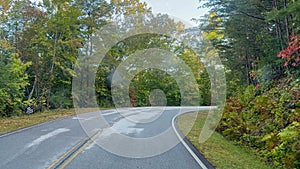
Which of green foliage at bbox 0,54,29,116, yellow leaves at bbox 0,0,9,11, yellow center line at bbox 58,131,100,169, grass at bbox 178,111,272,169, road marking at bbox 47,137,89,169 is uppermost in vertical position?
yellow leaves at bbox 0,0,9,11

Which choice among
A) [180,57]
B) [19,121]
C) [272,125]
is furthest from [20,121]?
[180,57]

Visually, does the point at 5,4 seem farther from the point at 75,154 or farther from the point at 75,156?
the point at 75,156

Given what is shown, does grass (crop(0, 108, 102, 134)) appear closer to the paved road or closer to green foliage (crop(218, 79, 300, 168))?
the paved road

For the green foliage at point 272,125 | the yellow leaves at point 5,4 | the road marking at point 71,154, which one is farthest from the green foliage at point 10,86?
the green foliage at point 272,125

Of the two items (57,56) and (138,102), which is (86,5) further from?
(138,102)

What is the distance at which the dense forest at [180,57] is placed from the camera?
9.20 metres

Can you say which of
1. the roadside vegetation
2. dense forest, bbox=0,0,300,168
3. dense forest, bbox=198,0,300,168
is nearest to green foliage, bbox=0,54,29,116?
dense forest, bbox=0,0,300,168

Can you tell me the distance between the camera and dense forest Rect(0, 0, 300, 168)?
9.20 meters

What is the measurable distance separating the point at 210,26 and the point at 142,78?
20602mm

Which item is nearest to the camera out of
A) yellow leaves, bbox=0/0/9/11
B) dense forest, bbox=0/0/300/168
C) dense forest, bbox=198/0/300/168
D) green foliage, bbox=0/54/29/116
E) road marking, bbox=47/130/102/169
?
road marking, bbox=47/130/102/169

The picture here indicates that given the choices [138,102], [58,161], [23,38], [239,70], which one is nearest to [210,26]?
[239,70]

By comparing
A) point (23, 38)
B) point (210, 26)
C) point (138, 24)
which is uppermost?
point (138, 24)

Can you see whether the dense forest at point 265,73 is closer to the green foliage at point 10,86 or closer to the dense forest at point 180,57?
the dense forest at point 180,57

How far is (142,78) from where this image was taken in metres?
37.3
